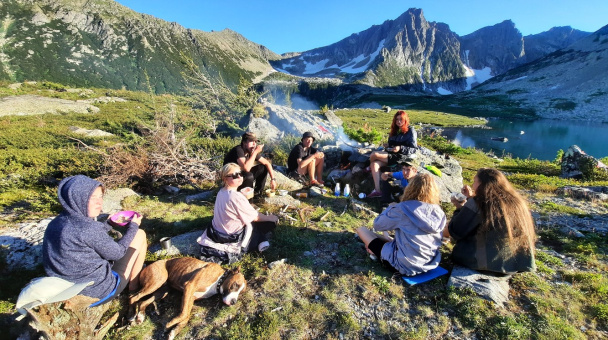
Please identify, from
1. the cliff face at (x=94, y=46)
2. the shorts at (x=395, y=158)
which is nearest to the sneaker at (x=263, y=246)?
the shorts at (x=395, y=158)

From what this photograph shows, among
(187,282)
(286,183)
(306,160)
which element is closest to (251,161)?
(286,183)

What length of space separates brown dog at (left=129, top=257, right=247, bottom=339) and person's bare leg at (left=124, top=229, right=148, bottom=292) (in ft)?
0.31

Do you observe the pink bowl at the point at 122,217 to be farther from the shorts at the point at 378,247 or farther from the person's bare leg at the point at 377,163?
the person's bare leg at the point at 377,163

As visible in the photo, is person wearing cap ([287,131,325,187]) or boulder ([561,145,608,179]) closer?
person wearing cap ([287,131,325,187])

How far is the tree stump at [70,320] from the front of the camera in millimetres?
2453

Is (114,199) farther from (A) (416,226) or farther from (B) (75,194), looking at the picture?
(A) (416,226)

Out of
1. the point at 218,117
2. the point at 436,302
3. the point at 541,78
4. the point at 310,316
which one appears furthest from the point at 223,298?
the point at 541,78

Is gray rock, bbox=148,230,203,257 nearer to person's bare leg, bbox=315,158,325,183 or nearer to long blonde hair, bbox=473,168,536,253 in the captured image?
person's bare leg, bbox=315,158,325,183

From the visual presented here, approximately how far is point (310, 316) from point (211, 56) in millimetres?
151829

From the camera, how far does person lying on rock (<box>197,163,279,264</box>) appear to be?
13.5ft

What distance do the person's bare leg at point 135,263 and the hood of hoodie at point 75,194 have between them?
40.3 inches

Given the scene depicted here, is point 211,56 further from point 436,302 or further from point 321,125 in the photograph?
point 436,302

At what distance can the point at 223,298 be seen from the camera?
3410 millimetres

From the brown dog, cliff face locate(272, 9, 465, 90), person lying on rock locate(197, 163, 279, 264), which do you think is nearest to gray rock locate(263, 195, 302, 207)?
person lying on rock locate(197, 163, 279, 264)
